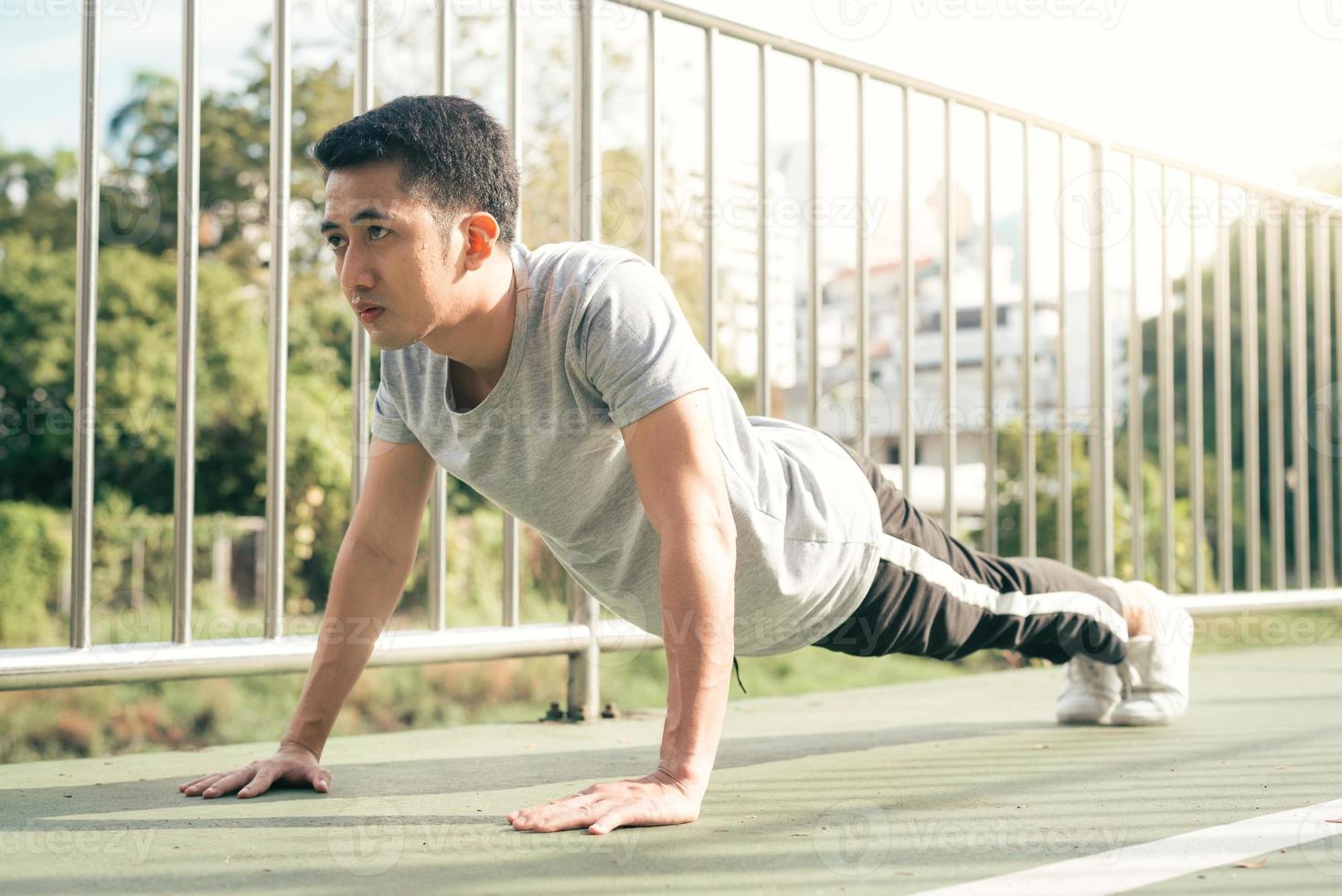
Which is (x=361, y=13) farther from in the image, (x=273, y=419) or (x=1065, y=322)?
(x=1065, y=322)

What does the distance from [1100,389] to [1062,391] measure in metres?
0.14

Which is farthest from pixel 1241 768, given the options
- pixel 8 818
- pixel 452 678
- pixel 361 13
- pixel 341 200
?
pixel 452 678

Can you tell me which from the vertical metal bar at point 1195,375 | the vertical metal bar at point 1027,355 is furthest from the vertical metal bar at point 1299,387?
the vertical metal bar at point 1027,355

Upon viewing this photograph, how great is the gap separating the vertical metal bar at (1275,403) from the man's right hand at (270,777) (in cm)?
286

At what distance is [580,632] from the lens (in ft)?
7.30

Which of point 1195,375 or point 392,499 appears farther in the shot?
point 1195,375

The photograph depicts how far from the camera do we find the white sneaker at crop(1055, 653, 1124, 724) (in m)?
2.14

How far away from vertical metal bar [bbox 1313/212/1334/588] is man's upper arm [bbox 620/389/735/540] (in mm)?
2921

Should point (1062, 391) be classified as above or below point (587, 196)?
below

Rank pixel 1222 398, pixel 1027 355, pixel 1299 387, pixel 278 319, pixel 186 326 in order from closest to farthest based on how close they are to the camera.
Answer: pixel 186 326 → pixel 278 319 → pixel 1027 355 → pixel 1222 398 → pixel 1299 387

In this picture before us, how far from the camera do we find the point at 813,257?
2590 millimetres

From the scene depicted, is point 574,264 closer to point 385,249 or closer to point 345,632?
point 385,249

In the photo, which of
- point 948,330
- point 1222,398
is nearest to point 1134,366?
point 1222,398

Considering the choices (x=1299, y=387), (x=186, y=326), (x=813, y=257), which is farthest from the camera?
(x=1299, y=387)
